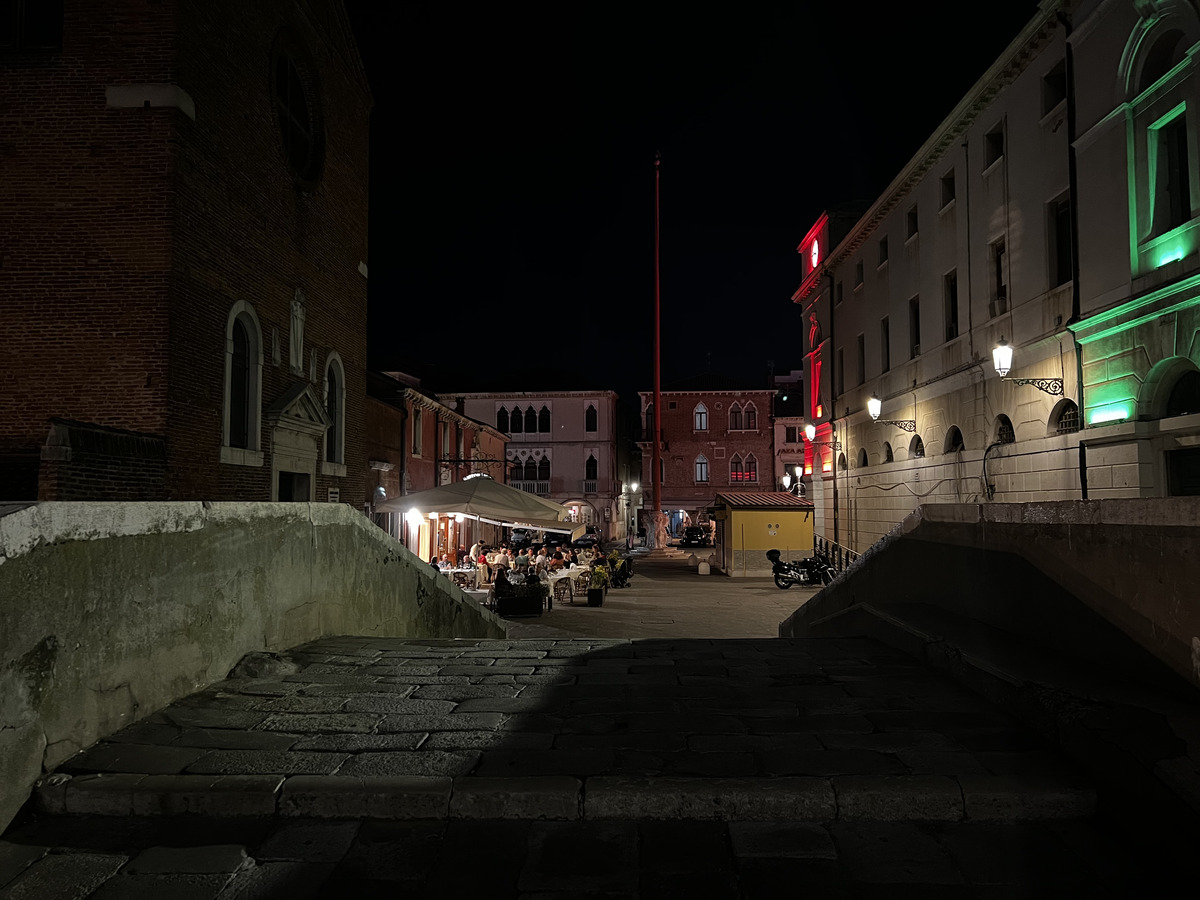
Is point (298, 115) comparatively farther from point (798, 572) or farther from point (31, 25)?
point (798, 572)

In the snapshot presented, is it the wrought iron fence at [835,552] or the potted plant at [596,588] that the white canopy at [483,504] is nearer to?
the potted plant at [596,588]

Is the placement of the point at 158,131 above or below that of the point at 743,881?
above

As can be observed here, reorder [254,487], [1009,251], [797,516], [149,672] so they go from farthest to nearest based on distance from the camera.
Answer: [797,516] < [1009,251] < [254,487] < [149,672]

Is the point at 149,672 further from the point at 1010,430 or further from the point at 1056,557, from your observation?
the point at 1010,430

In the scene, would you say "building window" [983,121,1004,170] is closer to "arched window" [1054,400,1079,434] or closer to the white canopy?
"arched window" [1054,400,1079,434]

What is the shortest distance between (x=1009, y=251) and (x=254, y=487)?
51.1 feet

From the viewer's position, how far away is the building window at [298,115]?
1491 centimetres

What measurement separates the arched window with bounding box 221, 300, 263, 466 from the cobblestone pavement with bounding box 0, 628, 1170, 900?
31.9 feet

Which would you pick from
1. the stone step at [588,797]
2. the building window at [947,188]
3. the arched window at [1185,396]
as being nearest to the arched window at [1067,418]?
the arched window at [1185,396]

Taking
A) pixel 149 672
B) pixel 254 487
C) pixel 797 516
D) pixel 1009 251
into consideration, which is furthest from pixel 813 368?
pixel 149 672

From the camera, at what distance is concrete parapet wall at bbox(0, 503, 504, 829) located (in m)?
3.27

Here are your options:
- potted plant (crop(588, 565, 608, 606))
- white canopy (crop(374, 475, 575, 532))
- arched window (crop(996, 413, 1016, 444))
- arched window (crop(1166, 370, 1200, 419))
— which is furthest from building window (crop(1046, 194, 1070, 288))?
white canopy (crop(374, 475, 575, 532))

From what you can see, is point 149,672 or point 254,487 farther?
point 254,487

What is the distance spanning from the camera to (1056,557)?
488cm
